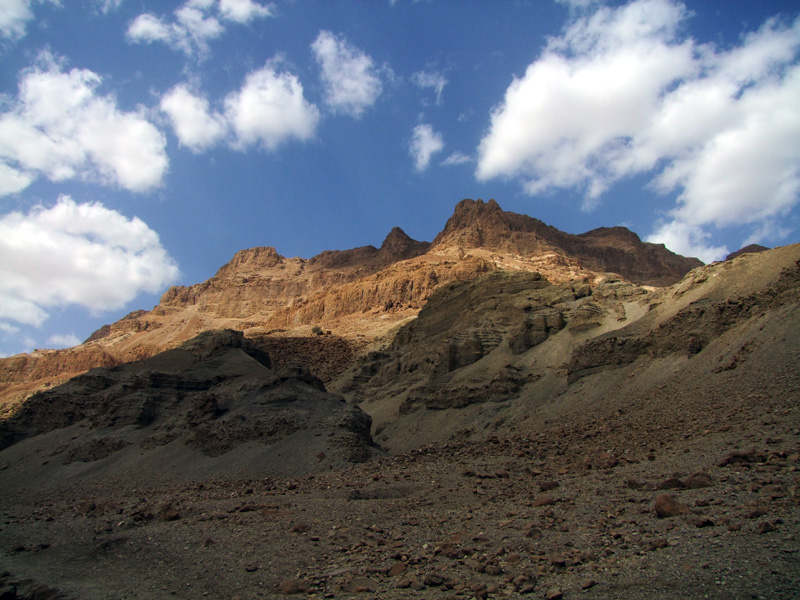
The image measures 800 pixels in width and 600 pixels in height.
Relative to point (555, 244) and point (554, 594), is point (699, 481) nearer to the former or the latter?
point (554, 594)

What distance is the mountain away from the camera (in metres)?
6.99

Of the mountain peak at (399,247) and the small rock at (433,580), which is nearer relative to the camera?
the small rock at (433,580)

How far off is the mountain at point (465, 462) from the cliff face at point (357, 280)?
34556 mm

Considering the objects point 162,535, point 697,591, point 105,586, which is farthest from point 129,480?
point 697,591

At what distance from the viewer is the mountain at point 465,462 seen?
699 centimetres

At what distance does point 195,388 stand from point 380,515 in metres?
24.6

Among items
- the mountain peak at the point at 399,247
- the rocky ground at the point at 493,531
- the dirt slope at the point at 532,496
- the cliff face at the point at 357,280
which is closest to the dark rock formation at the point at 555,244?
the cliff face at the point at 357,280

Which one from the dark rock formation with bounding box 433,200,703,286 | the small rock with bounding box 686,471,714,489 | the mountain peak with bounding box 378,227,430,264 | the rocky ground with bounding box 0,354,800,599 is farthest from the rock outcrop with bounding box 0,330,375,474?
the mountain peak with bounding box 378,227,430,264

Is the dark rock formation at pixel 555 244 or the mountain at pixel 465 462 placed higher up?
the dark rock formation at pixel 555 244

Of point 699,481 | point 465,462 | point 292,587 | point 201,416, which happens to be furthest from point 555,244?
point 292,587

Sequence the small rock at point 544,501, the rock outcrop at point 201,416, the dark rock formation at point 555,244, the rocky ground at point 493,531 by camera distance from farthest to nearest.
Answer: the dark rock formation at point 555,244, the rock outcrop at point 201,416, the small rock at point 544,501, the rocky ground at point 493,531

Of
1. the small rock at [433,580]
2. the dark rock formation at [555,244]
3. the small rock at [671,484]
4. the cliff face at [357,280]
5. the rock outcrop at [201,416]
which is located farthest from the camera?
the dark rock formation at [555,244]

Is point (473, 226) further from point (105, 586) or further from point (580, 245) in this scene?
point (105, 586)

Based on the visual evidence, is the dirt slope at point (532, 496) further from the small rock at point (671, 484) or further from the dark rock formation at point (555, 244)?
the dark rock formation at point (555, 244)
